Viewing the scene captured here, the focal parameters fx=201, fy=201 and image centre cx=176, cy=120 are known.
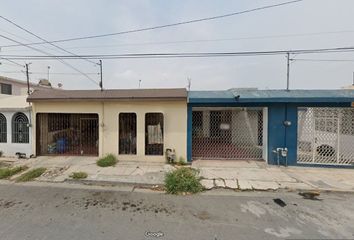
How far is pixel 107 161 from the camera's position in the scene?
8.74 m

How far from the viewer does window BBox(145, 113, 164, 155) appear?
30.8 feet

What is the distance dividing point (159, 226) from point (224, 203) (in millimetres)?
2002

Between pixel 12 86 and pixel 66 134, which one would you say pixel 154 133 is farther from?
pixel 12 86

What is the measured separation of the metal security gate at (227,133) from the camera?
9836 mm

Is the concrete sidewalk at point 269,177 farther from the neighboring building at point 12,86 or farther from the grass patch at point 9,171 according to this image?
the neighboring building at point 12,86

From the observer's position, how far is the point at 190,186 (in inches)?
246

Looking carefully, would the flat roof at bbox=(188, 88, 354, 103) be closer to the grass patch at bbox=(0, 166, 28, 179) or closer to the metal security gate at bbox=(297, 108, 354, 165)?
the metal security gate at bbox=(297, 108, 354, 165)

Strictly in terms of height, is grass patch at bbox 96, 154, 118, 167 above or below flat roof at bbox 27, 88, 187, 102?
below

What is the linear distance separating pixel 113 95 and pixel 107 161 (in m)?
3.02

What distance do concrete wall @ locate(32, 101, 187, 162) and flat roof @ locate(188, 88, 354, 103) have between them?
1.06m

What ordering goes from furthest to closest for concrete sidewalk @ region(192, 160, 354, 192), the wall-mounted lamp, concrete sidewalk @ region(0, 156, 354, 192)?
the wall-mounted lamp, concrete sidewalk @ region(0, 156, 354, 192), concrete sidewalk @ region(192, 160, 354, 192)

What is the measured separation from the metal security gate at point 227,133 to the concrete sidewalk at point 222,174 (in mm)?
873

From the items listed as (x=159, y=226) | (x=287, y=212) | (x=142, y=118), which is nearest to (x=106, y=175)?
(x=142, y=118)

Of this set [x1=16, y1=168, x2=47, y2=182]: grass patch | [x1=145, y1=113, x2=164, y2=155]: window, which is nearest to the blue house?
[x1=145, y1=113, x2=164, y2=155]: window
